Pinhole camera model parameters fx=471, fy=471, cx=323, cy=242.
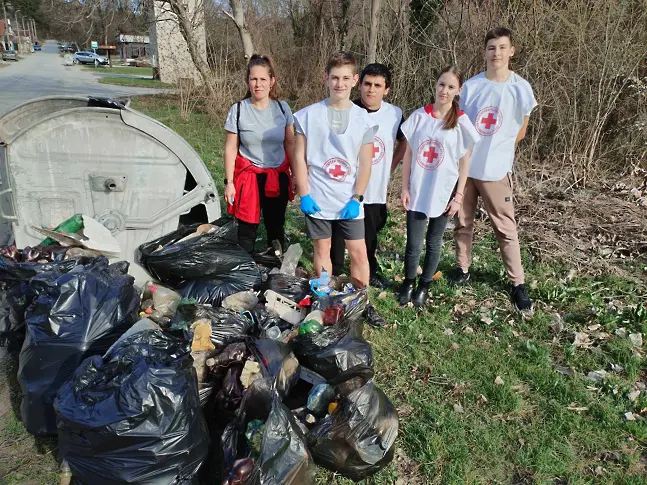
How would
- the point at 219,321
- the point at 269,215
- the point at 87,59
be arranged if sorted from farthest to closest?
the point at 87,59
the point at 269,215
the point at 219,321

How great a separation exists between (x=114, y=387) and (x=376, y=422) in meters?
1.20

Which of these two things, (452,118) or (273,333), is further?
(452,118)

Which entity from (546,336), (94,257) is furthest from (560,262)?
(94,257)

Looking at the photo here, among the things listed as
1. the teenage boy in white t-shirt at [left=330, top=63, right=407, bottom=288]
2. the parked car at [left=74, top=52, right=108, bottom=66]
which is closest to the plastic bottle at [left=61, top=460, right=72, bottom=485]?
the teenage boy in white t-shirt at [left=330, top=63, right=407, bottom=288]

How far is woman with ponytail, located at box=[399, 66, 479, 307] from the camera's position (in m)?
3.35

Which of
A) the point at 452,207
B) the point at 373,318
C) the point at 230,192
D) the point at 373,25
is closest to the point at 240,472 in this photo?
the point at 373,318

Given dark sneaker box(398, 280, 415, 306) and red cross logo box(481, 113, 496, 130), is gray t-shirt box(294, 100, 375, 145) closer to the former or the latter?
red cross logo box(481, 113, 496, 130)

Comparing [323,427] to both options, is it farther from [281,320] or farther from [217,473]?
[281,320]

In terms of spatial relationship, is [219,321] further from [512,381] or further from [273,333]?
[512,381]

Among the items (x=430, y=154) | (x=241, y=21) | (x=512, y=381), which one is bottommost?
(x=512, y=381)

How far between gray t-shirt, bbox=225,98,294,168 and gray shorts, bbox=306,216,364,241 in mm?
662

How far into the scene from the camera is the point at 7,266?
3.07 metres

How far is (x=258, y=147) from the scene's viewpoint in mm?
3684

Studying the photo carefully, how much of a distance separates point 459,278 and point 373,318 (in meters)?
1.11
